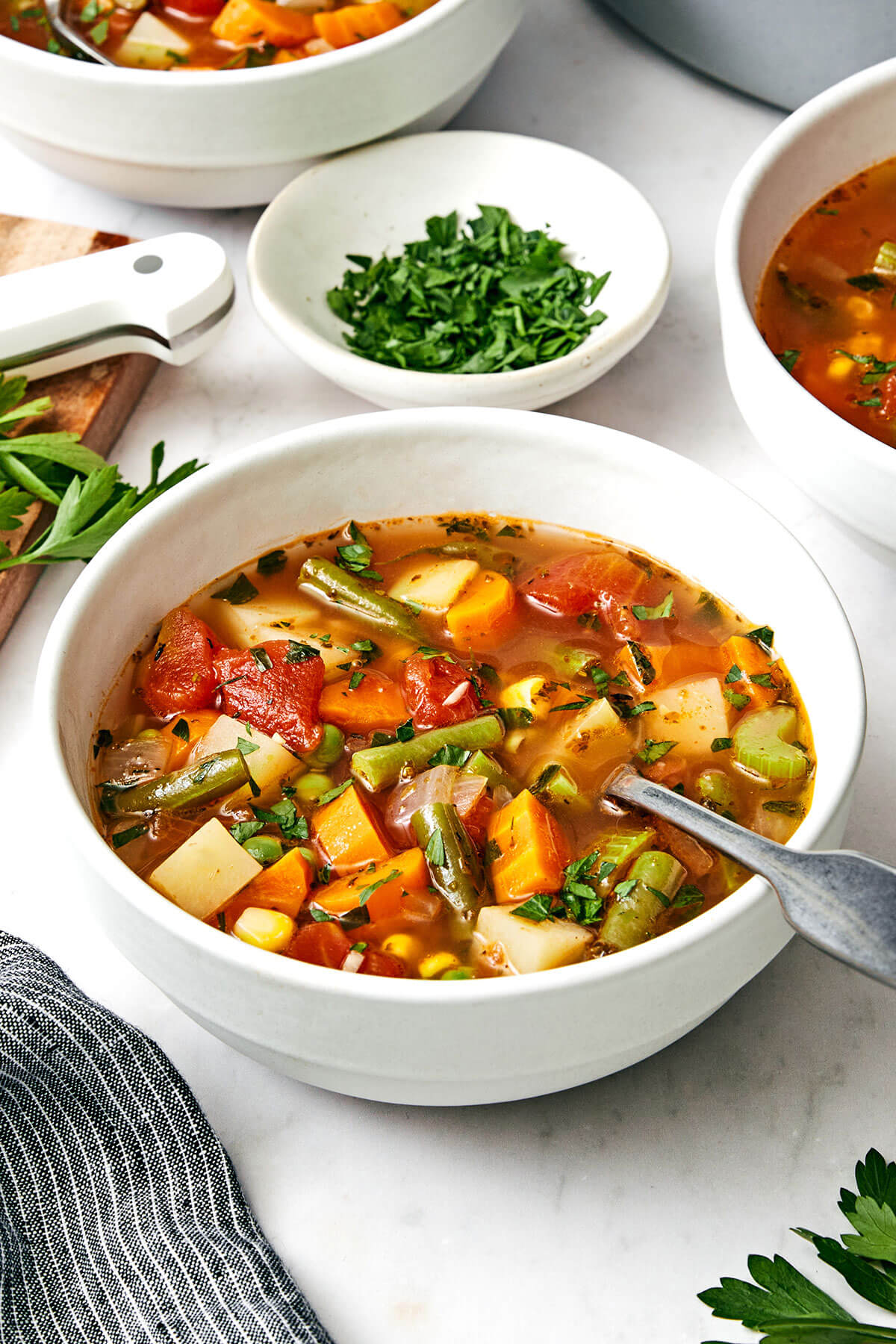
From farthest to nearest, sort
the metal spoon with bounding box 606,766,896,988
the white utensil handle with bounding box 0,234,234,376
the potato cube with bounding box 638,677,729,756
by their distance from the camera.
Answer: the white utensil handle with bounding box 0,234,234,376
the potato cube with bounding box 638,677,729,756
the metal spoon with bounding box 606,766,896,988

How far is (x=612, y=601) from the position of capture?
1921mm

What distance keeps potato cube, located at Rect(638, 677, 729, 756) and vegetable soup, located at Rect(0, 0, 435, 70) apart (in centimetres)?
170

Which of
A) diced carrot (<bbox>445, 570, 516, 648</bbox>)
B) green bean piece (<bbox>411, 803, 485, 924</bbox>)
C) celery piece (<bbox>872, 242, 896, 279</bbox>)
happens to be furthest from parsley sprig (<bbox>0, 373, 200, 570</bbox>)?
celery piece (<bbox>872, 242, 896, 279</bbox>)

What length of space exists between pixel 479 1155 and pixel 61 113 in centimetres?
202

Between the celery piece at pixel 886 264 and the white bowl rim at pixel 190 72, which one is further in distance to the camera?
the white bowl rim at pixel 190 72

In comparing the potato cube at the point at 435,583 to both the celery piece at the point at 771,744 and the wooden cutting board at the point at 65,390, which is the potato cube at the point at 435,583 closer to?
the celery piece at the point at 771,744

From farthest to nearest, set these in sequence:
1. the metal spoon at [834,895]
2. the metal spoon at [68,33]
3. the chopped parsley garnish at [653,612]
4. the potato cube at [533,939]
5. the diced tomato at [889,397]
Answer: the metal spoon at [68,33]
the diced tomato at [889,397]
the chopped parsley garnish at [653,612]
the potato cube at [533,939]
the metal spoon at [834,895]

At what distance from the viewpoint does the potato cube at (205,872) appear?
159cm

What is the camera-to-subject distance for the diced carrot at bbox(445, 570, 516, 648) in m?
1.92

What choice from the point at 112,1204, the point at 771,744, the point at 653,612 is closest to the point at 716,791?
the point at 771,744

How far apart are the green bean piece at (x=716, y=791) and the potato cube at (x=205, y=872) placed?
1.86 feet

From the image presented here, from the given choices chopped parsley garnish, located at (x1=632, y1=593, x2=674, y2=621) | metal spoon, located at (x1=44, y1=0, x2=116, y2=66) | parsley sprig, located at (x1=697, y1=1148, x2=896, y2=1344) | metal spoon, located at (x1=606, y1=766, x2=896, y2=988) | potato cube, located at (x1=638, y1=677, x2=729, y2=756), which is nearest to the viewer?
metal spoon, located at (x1=606, y1=766, x2=896, y2=988)

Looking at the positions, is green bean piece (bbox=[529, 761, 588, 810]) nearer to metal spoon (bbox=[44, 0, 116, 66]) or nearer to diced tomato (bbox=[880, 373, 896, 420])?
diced tomato (bbox=[880, 373, 896, 420])

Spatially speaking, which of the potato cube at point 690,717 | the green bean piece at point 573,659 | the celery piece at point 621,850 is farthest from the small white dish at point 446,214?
the celery piece at point 621,850
